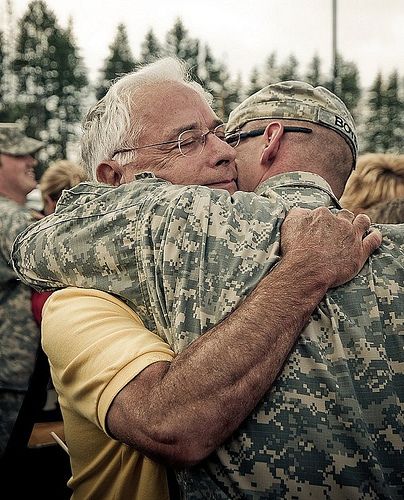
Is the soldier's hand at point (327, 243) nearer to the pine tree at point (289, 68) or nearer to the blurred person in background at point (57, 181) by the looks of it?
the blurred person in background at point (57, 181)

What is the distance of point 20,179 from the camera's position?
502cm

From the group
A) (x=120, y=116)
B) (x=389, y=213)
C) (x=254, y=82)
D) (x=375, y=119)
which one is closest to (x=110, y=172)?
(x=120, y=116)

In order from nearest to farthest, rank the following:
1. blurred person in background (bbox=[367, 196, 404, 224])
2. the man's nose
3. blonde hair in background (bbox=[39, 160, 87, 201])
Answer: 1. the man's nose
2. blurred person in background (bbox=[367, 196, 404, 224])
3. blonde hair in background (bbox=[39, 160, 87, 201])

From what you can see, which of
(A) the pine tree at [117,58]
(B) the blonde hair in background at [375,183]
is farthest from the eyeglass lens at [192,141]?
(A) the pine tree at [117,58]

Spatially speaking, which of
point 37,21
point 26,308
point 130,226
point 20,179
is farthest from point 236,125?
point 37,21

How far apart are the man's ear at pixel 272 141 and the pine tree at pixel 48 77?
1654 inches

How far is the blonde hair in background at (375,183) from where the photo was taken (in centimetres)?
381

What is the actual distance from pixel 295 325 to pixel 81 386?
0.54 m

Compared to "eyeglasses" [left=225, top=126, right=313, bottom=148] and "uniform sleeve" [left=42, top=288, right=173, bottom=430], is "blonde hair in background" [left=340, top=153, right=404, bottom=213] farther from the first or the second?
"uniform sleeve" [left=42, top=288, right=173, bottom=430]

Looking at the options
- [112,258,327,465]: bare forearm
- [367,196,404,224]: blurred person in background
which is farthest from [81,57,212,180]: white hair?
[367,196,404,224]: blurred person in background

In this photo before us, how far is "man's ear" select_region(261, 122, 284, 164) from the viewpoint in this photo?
208cm

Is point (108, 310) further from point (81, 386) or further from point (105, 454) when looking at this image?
point (105, 454)

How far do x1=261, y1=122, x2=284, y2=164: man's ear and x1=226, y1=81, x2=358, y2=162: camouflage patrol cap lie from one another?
49mm

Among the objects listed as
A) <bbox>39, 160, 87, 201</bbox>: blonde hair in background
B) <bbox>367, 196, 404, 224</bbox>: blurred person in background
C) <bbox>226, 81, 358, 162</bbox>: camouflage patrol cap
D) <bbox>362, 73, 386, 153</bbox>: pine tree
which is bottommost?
<bbox>362, 73, 386, 153</bbox>: pine tree
